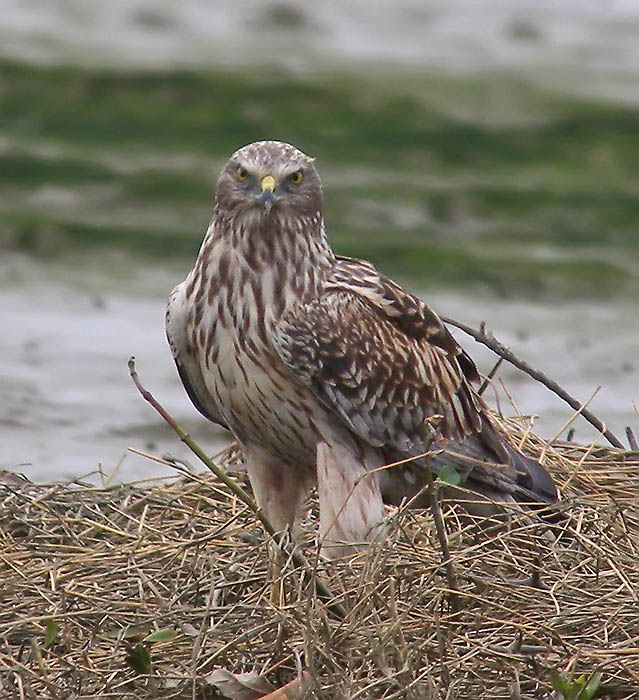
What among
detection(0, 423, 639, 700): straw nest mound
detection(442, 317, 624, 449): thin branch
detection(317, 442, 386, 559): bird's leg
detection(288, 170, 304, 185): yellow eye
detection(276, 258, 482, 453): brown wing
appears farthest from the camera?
detection(442, 317, 624, 449): thin branch

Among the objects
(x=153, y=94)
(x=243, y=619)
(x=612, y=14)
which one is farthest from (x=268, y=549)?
(x=612, y=14)

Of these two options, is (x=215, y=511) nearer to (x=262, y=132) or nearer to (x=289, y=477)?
(x=289, y=477)

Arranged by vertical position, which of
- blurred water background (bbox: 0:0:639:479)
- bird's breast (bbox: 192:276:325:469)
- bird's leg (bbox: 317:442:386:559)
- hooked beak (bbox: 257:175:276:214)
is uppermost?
blurred water background (bbox: 0:0:639:479)

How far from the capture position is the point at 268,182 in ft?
18.7

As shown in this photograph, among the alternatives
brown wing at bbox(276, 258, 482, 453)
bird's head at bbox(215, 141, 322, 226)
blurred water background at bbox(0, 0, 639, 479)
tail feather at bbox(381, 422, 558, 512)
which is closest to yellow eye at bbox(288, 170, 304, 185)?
bird's head at bbox(215, 141, 322, 226)

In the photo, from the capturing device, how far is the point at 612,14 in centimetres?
2095

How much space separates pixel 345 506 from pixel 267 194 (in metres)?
0.99

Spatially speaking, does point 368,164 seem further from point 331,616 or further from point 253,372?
point 331,616

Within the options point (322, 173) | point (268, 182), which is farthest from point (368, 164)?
point (268, 182)

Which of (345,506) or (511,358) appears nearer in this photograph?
(345,506)

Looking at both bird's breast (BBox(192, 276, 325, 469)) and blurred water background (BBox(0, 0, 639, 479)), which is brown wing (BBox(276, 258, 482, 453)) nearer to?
bird's breast (BBox(192, 276, 325, 469))

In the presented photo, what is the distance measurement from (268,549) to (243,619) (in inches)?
7.6

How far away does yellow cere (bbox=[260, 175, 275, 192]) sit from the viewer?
5.70m

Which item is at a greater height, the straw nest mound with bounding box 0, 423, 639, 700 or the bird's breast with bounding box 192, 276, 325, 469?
the bird's breast with bounding box 192, 276, 325, 469
